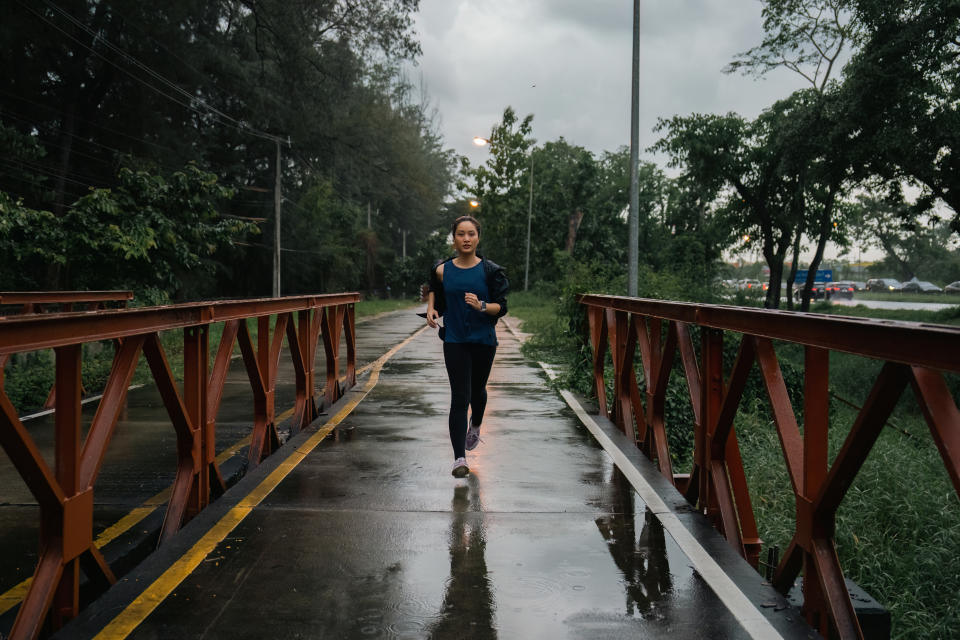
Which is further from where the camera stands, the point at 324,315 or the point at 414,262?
the point at 414,262

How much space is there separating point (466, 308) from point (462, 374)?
19.7 inches

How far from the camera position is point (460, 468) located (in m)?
5.87

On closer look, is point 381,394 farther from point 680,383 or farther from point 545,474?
point 545,474

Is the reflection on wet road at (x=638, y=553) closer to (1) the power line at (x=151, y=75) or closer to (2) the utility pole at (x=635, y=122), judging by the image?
(2) the utility pole at (x=635, y=122)

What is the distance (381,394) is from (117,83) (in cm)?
2516

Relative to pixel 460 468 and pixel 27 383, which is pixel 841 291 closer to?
pixel 27 383

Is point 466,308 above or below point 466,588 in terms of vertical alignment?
above

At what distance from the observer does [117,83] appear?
29859 mm

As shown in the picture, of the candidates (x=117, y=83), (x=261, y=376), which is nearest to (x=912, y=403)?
(x=261, y=376)

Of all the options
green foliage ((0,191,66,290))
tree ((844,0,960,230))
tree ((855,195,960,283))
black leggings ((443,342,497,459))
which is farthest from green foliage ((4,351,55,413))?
tree ((855,195,960,283))

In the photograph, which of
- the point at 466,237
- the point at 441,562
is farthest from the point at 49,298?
the point at 441,562

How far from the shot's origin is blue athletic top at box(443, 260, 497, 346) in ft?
19.6

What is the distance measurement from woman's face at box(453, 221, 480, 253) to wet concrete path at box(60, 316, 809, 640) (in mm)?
1698

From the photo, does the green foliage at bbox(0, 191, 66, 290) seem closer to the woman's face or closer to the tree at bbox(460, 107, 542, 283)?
the woman's face
